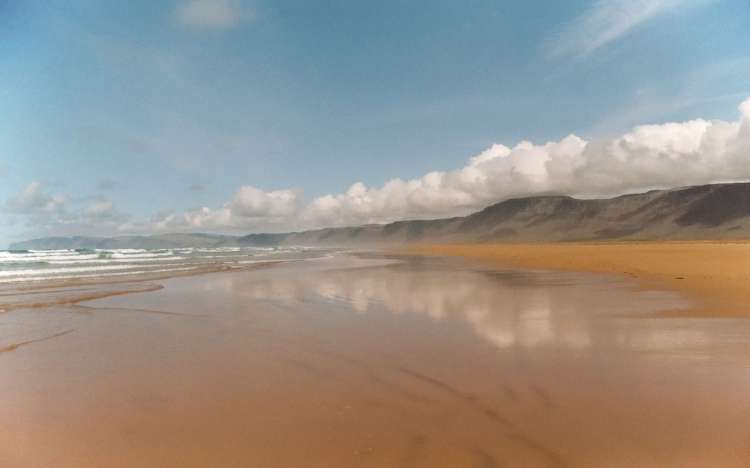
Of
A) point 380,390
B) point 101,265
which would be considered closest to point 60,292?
point 380,390

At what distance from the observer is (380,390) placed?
18.2 ft

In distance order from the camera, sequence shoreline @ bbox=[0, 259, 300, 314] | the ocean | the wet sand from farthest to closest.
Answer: the ocean < shoreline @ bbox=[0, 259, 300, 314] < the wet sand

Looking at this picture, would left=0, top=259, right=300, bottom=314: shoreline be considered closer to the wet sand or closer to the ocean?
the wet sand

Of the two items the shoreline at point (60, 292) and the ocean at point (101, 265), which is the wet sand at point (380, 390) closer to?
the shoreline at point (60, 292)

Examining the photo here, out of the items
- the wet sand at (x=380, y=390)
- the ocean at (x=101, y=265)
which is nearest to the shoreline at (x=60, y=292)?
the wet sand at (x=380, y=390)

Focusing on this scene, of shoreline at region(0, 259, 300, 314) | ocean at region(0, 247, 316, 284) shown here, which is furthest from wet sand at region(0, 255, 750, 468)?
ocean at region(0, 247, 316, 284)

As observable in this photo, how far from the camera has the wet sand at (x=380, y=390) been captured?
3902 mm

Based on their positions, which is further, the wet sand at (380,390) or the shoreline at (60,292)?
the shoreline at (60,292)

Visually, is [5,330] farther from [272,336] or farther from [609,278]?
[609,278]

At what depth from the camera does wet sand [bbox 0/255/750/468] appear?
390 cm

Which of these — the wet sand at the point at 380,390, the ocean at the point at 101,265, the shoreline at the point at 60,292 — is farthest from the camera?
the ocean at the point at 101,265

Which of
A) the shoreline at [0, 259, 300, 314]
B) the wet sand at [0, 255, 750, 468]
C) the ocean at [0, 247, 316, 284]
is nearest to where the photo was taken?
the wet sand at [0, 255, 750, 468]

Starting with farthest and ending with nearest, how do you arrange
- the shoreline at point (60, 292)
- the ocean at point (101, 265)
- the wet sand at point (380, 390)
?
1. the ocean at point (101, 265)
2. the shoreline at point (60, 292)
3. the wet sand at point (380, 390)

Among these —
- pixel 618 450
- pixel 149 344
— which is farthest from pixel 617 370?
pixel 149 344
